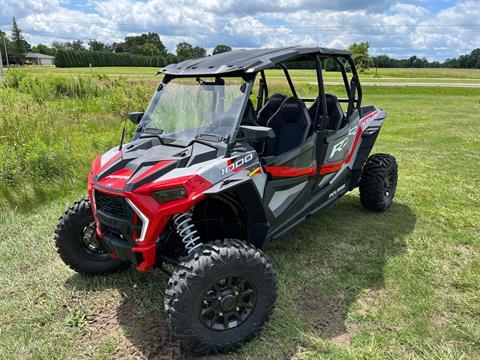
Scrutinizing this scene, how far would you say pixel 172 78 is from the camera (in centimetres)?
371

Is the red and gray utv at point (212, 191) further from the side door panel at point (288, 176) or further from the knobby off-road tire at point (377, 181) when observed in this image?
the knobby off-road tire at point (377, 181)

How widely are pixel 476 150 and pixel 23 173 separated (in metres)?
8.48

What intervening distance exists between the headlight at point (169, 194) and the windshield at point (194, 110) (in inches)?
23.6

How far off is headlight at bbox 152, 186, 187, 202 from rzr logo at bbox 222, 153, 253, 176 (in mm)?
339

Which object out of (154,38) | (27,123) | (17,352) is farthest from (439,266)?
(154,38)

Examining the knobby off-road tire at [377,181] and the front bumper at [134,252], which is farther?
the knobby off-road tire at [377,181]

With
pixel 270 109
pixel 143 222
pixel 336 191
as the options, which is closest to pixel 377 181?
pixel 336 191

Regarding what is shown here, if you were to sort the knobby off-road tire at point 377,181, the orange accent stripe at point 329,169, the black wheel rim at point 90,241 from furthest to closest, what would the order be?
1. the knobby off-road tire at point 377,181
2. the orange accent stripe at point 329,169
3. the black wheel rim at point 90,241

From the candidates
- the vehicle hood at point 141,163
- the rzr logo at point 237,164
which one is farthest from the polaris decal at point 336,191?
the vehicle hood at point 141,163

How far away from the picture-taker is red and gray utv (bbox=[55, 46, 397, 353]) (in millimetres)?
2723

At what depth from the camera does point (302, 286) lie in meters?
3.61

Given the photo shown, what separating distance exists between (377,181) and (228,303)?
294 cm

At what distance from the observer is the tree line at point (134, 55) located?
56.1 metres

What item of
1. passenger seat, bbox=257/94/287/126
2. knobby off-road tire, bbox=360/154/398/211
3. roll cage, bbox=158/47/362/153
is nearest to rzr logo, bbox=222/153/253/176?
roll cage, bbox=158/47/362/153
